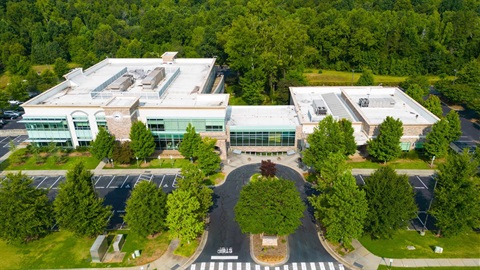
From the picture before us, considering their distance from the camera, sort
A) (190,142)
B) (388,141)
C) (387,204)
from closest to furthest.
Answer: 1. (387,204)
2. (388,141)
3. (190,142)

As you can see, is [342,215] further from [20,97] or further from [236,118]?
[20,97]

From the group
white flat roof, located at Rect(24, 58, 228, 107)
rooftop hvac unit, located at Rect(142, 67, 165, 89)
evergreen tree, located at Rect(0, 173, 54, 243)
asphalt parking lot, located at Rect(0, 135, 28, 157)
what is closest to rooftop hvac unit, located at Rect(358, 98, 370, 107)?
white flat roof, located at Rect(24, 58, 228, 107)

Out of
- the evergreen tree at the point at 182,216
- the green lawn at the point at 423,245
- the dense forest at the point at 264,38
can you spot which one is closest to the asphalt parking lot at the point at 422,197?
the green lawn at the point at 423,245

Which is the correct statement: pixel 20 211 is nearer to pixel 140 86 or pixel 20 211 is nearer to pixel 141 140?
pixel 141 140

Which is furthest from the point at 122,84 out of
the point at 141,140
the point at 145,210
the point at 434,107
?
the point at 434,107

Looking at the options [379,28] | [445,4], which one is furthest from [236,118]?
[445,4]

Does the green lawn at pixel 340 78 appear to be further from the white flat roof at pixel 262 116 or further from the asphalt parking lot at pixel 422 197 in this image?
the asphalt parking lot at pixel 422 197
